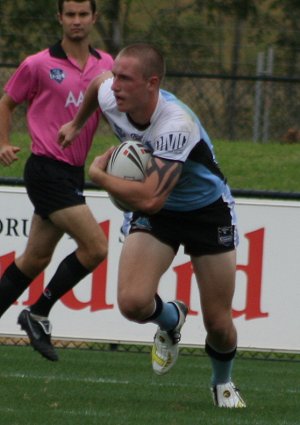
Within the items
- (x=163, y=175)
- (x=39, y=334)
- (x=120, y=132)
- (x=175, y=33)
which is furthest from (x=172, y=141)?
(x=175, y=33)

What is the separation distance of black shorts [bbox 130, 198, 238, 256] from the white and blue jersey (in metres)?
0.04

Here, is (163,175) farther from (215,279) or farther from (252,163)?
(252,163)

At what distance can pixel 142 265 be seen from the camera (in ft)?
21.8

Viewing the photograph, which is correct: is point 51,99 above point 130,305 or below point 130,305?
above

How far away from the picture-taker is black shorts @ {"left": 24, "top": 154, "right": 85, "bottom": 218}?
8.22 metres

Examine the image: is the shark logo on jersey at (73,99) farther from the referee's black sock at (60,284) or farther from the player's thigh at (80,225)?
the referee's black sock at (60,284)

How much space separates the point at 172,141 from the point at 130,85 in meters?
0.33

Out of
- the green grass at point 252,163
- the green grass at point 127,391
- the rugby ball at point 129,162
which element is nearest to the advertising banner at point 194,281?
the green grass at point 127,391

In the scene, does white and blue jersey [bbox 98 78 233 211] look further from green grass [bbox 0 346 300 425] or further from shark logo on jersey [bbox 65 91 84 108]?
shark logo on jersey [bbox 65 91 84 108]

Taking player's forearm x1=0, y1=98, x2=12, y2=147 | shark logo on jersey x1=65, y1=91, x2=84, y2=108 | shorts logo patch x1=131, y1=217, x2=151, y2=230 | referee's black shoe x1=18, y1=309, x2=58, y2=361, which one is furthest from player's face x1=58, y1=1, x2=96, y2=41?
shorts logo patch x1=131, y1=217, x2=151, y2=230

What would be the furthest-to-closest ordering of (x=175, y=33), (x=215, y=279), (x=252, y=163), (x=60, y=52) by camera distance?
(x=175, y=33) → (x=252, y=163) → (x=60, y=52) → (x=215, y=279)

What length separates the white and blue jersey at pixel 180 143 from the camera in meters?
6.32

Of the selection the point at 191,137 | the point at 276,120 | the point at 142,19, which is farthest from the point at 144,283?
the point at 142,19

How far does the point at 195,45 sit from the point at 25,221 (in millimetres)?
6266
